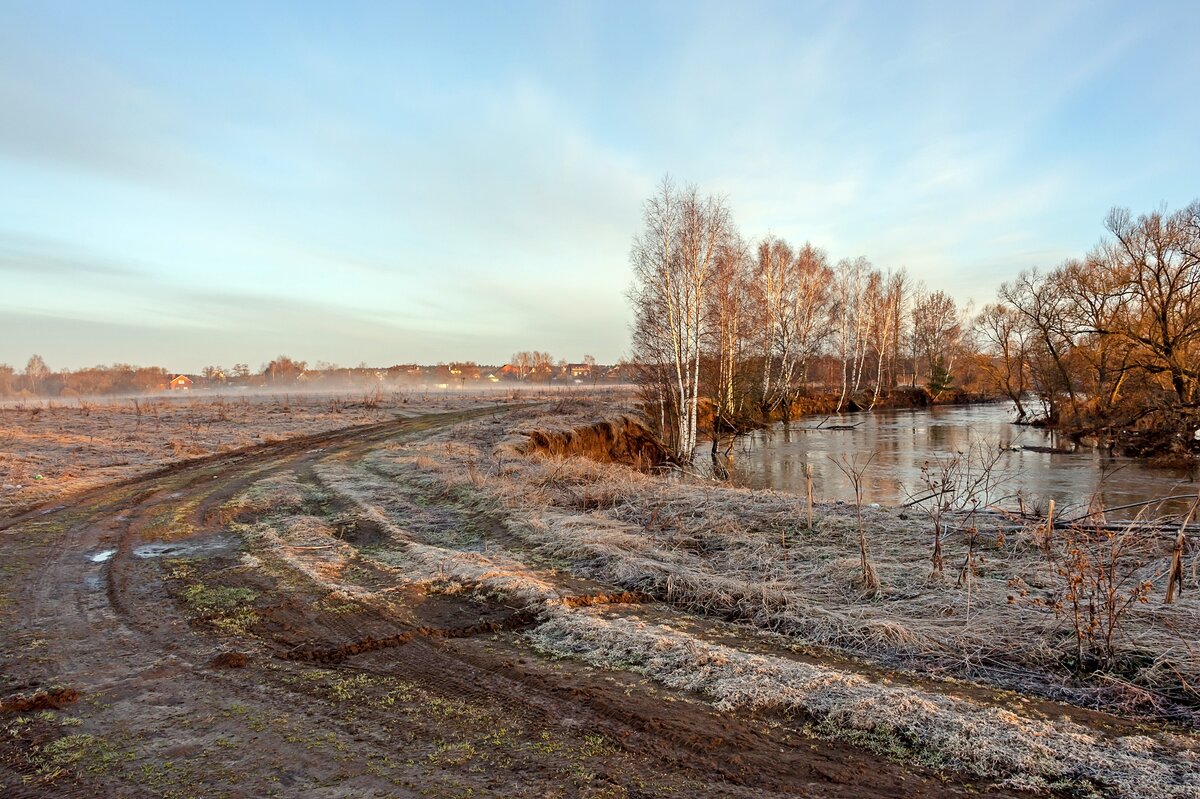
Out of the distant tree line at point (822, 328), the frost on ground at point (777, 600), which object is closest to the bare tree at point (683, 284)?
the distant tree line at point (822, 328)

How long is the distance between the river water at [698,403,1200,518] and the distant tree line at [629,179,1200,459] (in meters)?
2.35

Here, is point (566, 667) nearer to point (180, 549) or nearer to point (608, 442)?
point (180, 549)

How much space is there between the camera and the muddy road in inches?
110

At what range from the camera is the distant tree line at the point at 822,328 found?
21516mm

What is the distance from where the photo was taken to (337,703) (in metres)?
3.52

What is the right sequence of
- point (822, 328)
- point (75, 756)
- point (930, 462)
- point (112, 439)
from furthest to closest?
point (822, 328)
point (112, 439)
point (930, 462)
point (75, 756)

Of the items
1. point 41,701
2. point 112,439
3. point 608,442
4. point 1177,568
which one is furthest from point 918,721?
point 112,439

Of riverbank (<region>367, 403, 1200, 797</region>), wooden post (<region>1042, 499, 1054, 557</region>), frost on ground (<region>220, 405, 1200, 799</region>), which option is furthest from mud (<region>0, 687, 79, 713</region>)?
wooden post (<region>1042, 499, 1054, 557</region>)

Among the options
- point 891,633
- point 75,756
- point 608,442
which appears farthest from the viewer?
point 608,442

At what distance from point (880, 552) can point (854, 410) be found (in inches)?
1678

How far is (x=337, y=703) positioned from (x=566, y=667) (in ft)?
4.72

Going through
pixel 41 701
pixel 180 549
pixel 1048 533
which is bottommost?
pixel 180 549

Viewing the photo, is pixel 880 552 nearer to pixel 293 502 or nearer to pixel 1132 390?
pixel 293 502

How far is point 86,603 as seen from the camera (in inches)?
205
